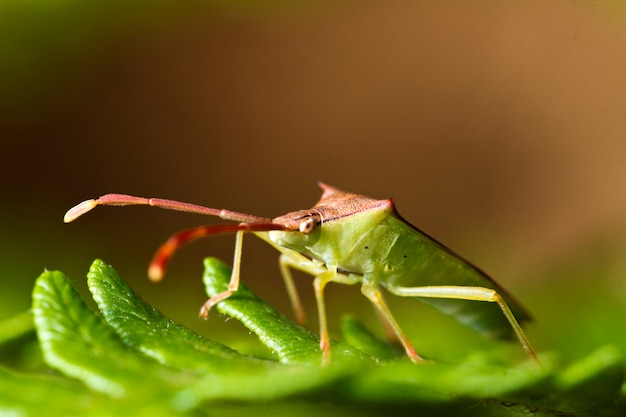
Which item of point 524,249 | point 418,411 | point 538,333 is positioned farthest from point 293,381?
point 524,249

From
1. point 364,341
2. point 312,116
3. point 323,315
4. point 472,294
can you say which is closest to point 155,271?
point 323,315

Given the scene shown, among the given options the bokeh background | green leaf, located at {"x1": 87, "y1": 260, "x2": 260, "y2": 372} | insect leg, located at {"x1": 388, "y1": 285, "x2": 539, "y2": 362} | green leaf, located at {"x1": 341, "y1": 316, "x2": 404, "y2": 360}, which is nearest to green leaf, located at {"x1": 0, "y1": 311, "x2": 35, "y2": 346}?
green leaf, located at {"x1": 87, "y1": 260, "x2": 260, "y2": 372}

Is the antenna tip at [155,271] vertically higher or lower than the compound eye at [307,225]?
lower

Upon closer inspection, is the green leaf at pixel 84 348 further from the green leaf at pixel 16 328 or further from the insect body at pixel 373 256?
the insect body at pixel 373 256

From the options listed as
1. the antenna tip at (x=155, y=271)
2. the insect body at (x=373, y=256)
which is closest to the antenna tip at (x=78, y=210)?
the insect body at (x=373, y=256)

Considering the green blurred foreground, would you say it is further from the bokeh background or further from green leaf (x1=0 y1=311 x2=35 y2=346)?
the bokeh background

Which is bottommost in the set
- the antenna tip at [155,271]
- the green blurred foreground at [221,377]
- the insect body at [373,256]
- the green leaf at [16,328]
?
the green blurred foreground at [221,377]

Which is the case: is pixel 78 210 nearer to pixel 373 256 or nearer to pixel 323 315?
pixel 323 315
